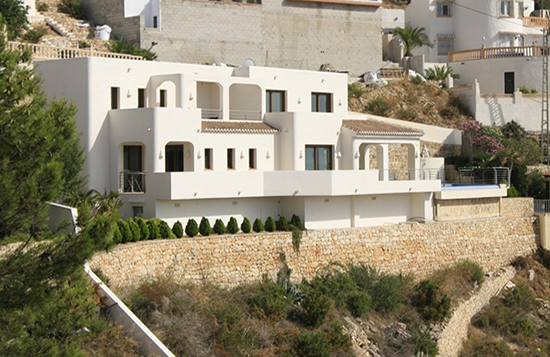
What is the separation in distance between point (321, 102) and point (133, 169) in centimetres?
979

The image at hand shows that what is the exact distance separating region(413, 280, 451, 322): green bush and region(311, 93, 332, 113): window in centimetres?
906

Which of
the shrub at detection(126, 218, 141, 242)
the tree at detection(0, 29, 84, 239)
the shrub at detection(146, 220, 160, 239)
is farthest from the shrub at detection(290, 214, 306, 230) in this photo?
the tree at detection(0, 29, 84, 239)

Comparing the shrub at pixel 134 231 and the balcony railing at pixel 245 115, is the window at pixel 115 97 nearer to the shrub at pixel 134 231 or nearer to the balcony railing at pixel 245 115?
the balcony railing at pixel 245 115

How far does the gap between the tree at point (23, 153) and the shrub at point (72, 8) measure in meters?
31.4

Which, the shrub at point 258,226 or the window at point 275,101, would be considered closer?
the shrub at point 258,226

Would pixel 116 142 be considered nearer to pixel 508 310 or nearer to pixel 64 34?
pixel 64 34

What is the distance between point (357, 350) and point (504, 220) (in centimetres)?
1423

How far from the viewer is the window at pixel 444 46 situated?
6332 centimetres

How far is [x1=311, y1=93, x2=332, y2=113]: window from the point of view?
142 feet

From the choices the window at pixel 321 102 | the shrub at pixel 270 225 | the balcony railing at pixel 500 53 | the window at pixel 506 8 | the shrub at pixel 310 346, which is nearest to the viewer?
the shrub at pixel 310 346

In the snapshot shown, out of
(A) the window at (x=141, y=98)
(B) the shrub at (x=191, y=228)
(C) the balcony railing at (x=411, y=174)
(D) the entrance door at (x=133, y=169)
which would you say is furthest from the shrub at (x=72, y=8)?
(B) the shrub at (x=191, y=228)

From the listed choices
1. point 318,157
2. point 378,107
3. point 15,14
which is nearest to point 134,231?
point 318,157

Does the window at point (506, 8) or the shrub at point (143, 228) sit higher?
the window at point (506, 8)

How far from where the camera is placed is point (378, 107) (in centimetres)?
5344
